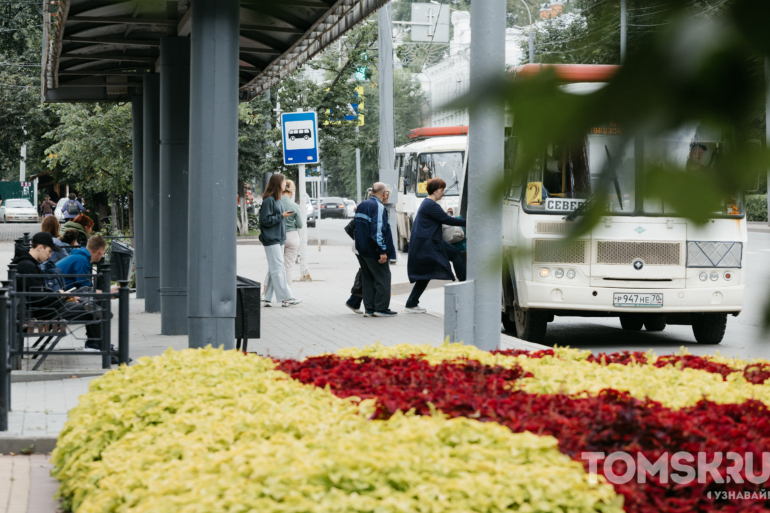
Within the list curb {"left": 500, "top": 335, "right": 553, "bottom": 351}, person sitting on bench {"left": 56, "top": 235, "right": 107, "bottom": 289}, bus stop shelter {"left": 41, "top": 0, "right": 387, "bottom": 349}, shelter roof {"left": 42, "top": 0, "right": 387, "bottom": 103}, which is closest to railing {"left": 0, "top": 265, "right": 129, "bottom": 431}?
bus stop shelter {"left": 41, "top": 0, "right": 387, "bottom": 349}

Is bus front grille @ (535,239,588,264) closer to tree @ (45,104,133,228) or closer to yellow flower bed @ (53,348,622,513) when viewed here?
yellow flower bed @ (53,348,622,513)

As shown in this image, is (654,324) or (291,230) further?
(291,230)

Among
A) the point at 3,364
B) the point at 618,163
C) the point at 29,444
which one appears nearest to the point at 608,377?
the point at 29,444

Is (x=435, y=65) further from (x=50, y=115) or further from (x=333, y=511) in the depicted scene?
(x=50, y=115)

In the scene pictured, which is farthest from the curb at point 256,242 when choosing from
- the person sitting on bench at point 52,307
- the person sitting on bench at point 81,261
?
the person sitting on bench at point 52,307

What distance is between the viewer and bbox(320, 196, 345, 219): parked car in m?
67.1

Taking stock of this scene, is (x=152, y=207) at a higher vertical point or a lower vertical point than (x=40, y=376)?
higher

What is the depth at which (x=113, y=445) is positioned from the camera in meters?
4.29

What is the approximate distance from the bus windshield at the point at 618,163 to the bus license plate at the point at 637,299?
9.36m

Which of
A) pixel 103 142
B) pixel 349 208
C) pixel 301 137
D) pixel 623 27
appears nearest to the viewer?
pixel 623 27

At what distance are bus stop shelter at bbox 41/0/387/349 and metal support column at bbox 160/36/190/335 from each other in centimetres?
1

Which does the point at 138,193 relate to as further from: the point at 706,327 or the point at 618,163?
the point at 618,163

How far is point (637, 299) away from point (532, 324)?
123 cm
